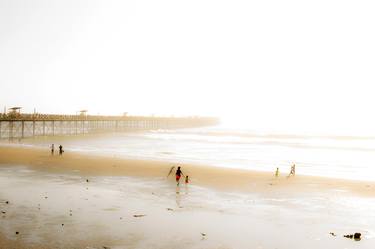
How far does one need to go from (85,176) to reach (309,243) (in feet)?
51.7

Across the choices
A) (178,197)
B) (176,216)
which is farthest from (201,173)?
(176,216)

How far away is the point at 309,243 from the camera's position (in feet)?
37.6

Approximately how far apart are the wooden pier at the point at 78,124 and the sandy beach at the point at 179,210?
42.8 metres

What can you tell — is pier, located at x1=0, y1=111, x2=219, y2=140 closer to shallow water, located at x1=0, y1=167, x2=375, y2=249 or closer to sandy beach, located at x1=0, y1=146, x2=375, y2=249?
sandy beach, located at x1=0, y1=146, x2=375, y2=249

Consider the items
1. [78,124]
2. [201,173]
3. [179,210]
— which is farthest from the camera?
[78,124]

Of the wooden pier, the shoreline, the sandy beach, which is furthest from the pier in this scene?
the sandy beach

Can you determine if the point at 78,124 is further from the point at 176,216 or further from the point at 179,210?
the point at 176,216

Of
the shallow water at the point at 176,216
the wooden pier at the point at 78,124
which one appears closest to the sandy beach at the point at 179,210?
the shallow water at the point at 176,216

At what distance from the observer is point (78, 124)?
132 metres

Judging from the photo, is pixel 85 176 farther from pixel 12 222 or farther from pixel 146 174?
Answer: pixel 12 222

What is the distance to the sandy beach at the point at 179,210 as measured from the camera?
11461 mm

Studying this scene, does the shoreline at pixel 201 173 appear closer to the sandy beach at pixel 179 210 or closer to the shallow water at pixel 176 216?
the sandy beach at pixel 179 210

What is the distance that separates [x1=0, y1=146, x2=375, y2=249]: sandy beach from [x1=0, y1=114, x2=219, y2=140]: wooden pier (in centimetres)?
4282

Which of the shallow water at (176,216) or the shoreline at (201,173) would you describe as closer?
the shallow water at (176,216)
